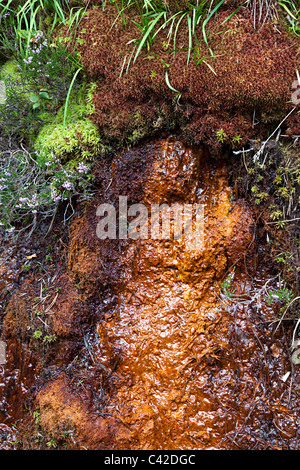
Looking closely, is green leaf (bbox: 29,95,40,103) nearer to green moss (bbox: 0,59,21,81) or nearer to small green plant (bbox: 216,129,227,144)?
green moss (bbox: 0,59,21,81)

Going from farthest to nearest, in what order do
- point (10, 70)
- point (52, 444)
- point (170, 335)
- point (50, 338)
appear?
1. point (10, 70)
2. point (50, 338)
3. point (170, 335)
4. point (52, 444)

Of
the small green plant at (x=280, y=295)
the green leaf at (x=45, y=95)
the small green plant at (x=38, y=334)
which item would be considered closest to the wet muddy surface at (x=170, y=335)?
the small green plant at (x=280, y=295)

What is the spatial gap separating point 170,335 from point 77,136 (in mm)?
1870

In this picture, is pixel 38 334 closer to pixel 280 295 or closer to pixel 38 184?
pixel 38 184

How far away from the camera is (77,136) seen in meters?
2.71

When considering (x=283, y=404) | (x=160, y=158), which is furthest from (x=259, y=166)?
(x=283, y=404)

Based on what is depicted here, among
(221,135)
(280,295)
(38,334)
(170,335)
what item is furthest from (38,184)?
(280,295)

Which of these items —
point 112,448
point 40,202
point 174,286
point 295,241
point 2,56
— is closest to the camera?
point 112,448

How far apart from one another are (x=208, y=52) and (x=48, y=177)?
5.70 ft

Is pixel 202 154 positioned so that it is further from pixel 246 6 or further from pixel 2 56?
pixel 2 56

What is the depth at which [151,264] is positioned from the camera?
2479 millimetres

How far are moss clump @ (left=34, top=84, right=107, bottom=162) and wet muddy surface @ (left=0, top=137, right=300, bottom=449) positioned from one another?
0.27 metres

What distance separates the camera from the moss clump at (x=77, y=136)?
8.86 ft

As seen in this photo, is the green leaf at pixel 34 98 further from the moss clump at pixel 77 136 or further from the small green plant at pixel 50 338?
the small green plant at pixel 50 338
